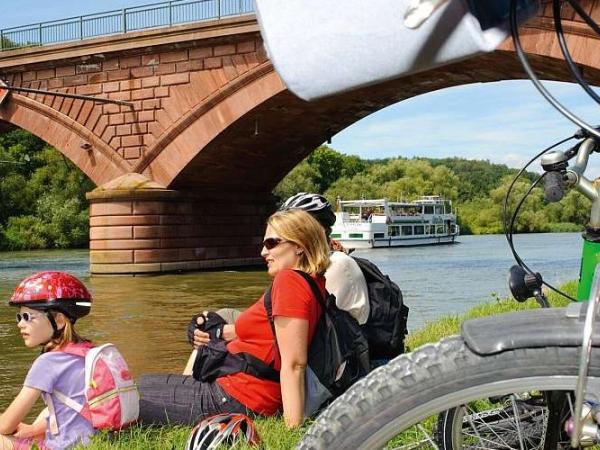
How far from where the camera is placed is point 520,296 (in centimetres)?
234

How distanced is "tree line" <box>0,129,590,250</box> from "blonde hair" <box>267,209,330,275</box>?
17.2m

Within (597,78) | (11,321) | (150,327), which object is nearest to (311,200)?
(150,327)

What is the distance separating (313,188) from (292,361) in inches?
2179

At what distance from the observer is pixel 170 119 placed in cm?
1998

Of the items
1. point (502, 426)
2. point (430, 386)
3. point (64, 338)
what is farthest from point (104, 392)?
point (430, 386)

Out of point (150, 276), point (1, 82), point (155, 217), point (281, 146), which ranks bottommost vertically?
point (150, 276)

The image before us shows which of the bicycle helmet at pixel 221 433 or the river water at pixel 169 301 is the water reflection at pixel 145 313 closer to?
the river water at pixel 169 301

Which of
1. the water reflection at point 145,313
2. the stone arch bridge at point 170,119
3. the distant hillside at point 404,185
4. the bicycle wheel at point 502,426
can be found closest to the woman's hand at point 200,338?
the bicycle wheel at point 502,426

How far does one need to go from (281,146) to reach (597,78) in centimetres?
937

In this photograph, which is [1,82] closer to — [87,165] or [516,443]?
[87,165]

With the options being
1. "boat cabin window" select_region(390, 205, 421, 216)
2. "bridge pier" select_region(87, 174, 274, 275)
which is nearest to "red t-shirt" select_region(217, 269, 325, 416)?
"bridge pier" select_region(87, 174, 274, 275)

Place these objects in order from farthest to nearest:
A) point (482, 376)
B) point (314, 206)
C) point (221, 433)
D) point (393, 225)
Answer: point (393, 225) → point (314, 206) → point (221, 433) → point (482, 376)

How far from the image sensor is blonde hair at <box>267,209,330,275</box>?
124 inches

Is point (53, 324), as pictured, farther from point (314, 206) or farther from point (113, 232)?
point (113, 232)
